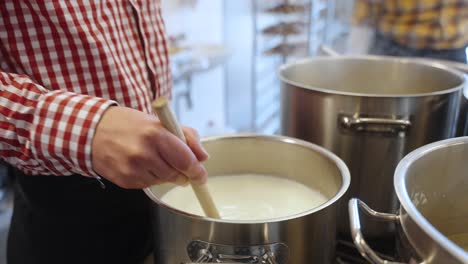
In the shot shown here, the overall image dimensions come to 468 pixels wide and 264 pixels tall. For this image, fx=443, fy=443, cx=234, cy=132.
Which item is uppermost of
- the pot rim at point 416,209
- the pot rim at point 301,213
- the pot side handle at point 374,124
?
the pot rim at point 416,209

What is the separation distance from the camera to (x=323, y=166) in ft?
1.87

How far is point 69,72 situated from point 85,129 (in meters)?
0.14

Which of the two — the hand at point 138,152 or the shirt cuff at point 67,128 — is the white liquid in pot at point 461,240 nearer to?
the hand at point 138,152

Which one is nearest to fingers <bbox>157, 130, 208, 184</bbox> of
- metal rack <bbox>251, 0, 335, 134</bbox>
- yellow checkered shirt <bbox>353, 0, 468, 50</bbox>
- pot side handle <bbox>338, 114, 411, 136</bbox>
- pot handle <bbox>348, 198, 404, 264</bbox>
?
pot handle <bbox>348, 198, 404, 264</bbox>

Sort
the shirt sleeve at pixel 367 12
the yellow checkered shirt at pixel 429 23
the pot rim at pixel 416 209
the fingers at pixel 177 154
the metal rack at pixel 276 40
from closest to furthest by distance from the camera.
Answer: the pot rim at pixel 416 209, the fingers at pixel 177 154, the yellow checkered shirt at pixel 429 23, the shirt sleeve at pixel 367 12, the metal rack at pixel 276 40

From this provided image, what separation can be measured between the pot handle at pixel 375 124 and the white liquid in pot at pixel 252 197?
0.10 m

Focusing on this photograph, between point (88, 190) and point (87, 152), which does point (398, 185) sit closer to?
point (87, 152)

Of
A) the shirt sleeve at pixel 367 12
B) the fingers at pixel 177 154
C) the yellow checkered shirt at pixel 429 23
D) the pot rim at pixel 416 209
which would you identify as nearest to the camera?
the pot rim at pixel 416 209

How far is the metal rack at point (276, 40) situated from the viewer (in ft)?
6.83

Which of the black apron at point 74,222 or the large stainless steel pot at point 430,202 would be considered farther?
the black apron at point 74,222

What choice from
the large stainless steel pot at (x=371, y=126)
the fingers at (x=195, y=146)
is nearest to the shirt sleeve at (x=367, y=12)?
the large stainless steel pot at (x=371, y=126)

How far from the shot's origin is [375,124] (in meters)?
0.58

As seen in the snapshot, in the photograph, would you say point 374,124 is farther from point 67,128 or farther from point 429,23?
point 429,23

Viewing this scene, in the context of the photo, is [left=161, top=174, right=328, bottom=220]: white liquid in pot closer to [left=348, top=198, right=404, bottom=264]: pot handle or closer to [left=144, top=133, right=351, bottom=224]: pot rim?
[left=144, top=133, right=351, bottom=224]: pot rim
